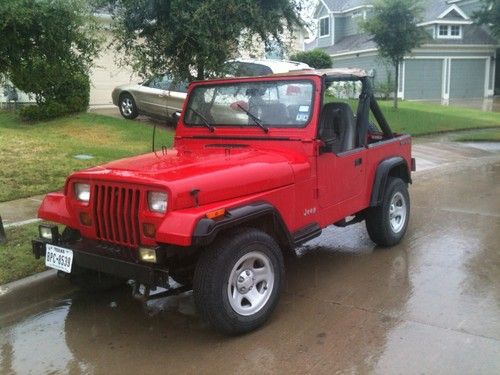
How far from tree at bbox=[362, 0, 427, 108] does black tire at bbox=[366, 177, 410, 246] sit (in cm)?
1552

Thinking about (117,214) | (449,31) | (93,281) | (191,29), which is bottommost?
(93,281)

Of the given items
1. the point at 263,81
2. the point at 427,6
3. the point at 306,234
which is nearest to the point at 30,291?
the point at 306,234

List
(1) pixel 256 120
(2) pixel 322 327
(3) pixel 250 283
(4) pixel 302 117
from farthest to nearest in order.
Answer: (1) pixel 256 120
(4) pixel 302 117
(2) pixel 322 327
(3) pixel 250 283

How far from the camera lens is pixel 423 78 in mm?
31359

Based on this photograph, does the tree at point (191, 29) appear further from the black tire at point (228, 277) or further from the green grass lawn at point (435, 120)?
the green grass lawn at point (435, 120)

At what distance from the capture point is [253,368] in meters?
3.53

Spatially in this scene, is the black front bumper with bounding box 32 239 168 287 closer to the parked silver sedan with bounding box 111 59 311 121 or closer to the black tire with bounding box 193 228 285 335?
the black tire with bounding box 193 228 285 335

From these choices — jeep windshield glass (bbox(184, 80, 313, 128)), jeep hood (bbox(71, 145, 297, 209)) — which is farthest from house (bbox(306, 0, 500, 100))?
jeep hood (bbox(71, 145, 297, 209))

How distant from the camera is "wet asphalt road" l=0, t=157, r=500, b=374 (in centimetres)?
360

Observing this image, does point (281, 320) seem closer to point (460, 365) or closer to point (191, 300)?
point (191, 300)

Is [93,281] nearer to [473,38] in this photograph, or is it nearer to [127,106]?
[127,106]

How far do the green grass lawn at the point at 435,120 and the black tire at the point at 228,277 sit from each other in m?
12.3

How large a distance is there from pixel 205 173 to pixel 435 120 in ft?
51.9

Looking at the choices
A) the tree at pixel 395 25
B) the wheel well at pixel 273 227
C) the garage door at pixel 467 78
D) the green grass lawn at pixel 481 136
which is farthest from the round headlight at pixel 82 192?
the garage door at pixel 467 78
